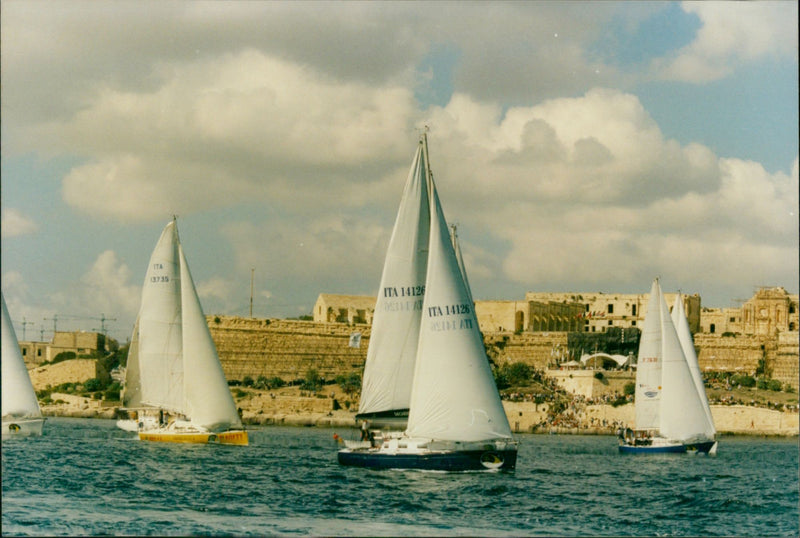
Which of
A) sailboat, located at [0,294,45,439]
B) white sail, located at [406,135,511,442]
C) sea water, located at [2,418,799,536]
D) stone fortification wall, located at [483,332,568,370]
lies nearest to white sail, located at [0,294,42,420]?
sailboat, located at [0,294,45,439]

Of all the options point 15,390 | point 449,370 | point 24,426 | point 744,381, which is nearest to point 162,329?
point 24,426

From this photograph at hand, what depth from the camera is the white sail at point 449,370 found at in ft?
88.5

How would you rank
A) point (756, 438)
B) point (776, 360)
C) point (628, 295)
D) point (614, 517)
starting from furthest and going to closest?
point (628, 295)
point (776, 360)
point (756, 438)
point (614, 517)

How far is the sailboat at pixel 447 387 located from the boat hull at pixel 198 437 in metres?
13.1

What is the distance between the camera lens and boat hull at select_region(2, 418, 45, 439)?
32.7 metres

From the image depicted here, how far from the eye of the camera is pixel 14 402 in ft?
97.1

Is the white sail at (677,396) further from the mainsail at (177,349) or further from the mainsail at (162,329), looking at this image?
the mainsail at (162,329)

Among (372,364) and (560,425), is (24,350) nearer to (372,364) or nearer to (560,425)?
(560,425)

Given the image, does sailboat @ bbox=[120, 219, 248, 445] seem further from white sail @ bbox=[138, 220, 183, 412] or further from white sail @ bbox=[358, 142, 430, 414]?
white sail @ bbox=[358, 142, 430, 414]

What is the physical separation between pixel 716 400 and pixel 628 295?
30.8m

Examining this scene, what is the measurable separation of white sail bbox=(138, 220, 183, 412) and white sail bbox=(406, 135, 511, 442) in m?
15.2

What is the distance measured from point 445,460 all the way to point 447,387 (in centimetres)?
187

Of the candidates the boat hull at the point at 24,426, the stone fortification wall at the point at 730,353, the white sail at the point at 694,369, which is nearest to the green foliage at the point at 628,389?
the stone fortification wall at the point at 730,353

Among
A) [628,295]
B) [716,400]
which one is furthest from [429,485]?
[628,295]
